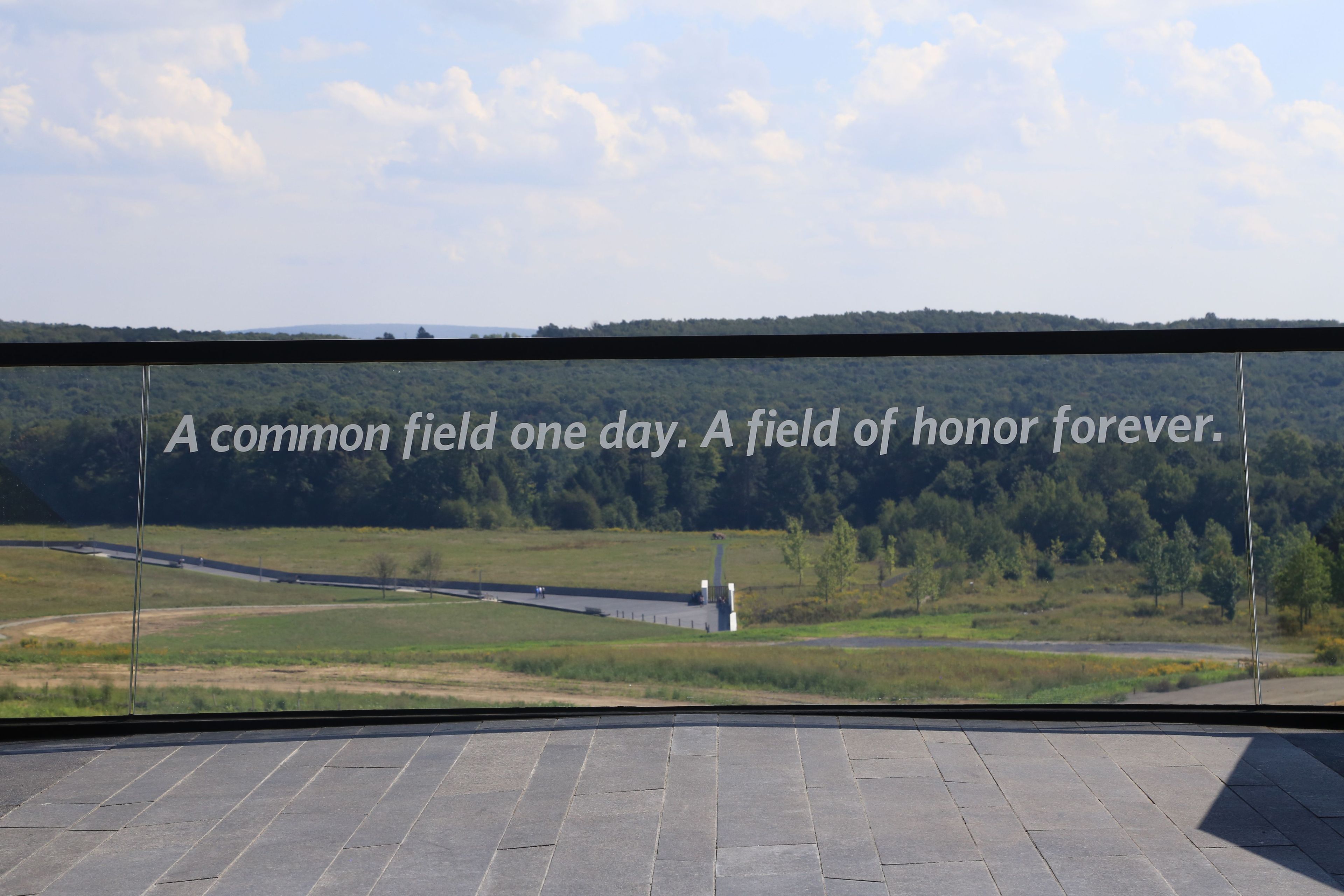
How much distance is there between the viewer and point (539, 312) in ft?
64.4

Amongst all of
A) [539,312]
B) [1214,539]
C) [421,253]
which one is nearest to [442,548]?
[1214,539]

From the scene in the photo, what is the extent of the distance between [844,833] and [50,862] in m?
2.14

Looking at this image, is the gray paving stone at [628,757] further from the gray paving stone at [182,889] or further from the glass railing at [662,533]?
the gray paving stone at [182,889]

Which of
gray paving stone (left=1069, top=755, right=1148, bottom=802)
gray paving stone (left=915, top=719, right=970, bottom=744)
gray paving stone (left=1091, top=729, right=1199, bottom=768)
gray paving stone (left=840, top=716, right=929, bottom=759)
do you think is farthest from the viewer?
gray paving stone (left=915, top=719, right=970, bottom=744)

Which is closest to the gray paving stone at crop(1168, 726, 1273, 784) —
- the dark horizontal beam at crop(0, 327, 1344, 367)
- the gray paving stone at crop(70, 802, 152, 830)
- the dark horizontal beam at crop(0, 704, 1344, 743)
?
the dark horizontal beam at crop(0, 704, 1344, 743)

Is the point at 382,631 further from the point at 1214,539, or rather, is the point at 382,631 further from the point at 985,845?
Result: the point at 1214,539

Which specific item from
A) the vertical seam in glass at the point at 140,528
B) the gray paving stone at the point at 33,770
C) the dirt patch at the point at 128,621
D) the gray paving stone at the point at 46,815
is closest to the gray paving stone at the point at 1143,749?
the dirt patch at the point at 128,621

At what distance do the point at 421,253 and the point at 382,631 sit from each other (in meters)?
21.4

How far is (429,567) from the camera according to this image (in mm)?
4625

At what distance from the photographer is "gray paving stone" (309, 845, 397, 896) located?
2707mm

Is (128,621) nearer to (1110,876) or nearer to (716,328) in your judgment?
(716,328)

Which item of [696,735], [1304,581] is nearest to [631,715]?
[696,735]

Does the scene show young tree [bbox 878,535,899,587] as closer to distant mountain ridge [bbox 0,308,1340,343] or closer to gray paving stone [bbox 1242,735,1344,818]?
distant mountain ridge [bbox 0,308,1340,343]

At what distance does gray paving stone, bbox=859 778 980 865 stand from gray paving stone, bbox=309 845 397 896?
1311 millimetres
